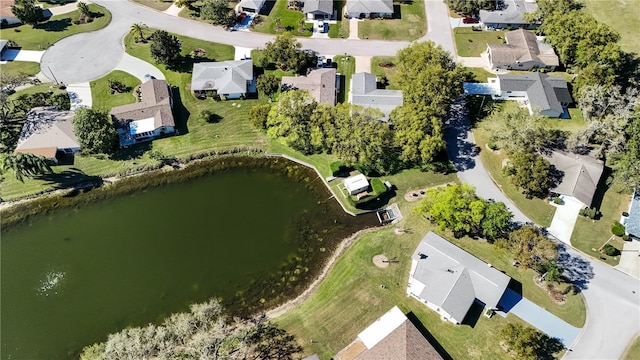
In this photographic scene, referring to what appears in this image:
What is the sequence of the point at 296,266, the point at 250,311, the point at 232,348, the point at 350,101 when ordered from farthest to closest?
the point at 350,101, the point at 296,266, the point at 250,311, the point at 232,348

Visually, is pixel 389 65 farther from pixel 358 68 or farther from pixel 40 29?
pixel 40 29

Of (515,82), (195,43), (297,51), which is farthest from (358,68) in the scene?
(195,43)

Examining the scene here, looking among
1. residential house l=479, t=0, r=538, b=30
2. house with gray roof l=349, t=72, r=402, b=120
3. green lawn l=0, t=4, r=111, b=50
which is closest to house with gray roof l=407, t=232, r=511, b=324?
house with gray roof l=349, t=72, r=402, b=120

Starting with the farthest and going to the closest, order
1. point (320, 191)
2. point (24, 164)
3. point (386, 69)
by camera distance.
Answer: point (386, 69) < point (320, 191) < point (24, 164)

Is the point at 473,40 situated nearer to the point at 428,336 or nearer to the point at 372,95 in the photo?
the point at 372,95

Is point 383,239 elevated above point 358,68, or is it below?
below

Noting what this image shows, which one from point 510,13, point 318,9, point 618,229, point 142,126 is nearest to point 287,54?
point 318,9

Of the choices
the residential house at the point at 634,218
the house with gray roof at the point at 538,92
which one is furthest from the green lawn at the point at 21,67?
the residential house at the point at 634,218
